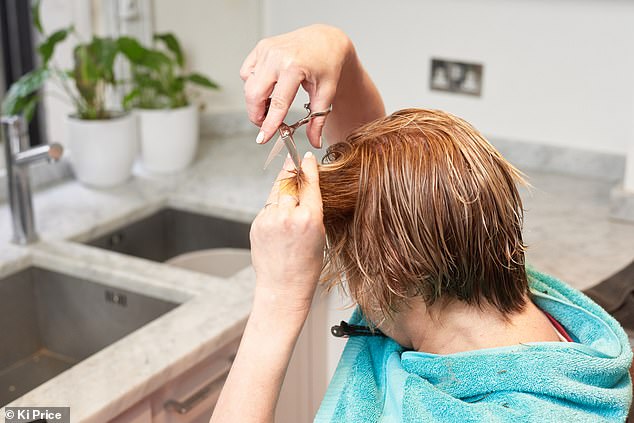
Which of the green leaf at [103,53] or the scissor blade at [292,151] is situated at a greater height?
the scissor blade at [292,151]

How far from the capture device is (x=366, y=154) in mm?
1039

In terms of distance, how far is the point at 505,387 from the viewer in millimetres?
1042

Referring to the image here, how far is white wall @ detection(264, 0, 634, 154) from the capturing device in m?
2.21

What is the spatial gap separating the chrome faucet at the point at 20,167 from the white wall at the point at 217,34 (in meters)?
0.77

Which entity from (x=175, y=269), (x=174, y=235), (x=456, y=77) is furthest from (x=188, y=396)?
(x=456, y=77)

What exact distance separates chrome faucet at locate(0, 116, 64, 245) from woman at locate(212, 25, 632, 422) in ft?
2.75

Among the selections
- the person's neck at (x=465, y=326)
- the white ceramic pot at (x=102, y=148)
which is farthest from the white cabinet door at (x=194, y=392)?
the white ceramic pot at (x=102, y=148)

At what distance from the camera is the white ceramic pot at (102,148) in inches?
85.3

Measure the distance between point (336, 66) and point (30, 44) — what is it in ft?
4.92

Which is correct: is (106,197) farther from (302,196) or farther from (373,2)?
(302,196)

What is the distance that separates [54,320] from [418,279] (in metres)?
1.11

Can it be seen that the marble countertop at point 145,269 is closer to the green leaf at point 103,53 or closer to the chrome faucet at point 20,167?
the chrome faucet at point 20,167

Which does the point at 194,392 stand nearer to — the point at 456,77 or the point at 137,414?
the point at 137,414

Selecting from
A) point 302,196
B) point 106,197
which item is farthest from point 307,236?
point 106,197
